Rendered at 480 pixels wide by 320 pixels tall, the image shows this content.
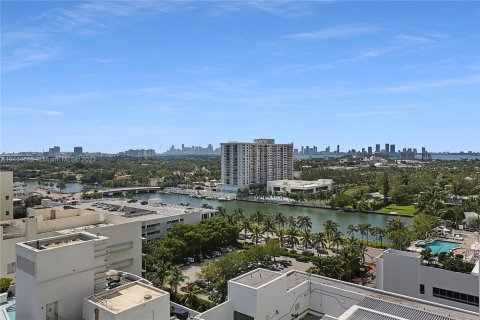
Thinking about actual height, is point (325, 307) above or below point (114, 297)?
below

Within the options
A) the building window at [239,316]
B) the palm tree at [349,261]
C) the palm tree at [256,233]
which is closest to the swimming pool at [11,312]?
the building window at [239,316]

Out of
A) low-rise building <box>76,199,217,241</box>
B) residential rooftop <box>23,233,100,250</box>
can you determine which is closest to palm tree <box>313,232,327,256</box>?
low-rise building <box>76,199,217,241</box>

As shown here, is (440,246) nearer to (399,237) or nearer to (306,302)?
(399,237)

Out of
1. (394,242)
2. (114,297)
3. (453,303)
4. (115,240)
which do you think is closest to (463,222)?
(394,242)

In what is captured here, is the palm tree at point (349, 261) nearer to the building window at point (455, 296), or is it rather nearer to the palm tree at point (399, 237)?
the palm tree at point (399, 237)

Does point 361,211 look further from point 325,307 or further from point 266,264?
point 325,307

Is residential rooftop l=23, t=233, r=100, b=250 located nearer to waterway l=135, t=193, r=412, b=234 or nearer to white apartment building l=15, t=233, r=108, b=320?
white apartment building l=15, t=233, r=108, b=320

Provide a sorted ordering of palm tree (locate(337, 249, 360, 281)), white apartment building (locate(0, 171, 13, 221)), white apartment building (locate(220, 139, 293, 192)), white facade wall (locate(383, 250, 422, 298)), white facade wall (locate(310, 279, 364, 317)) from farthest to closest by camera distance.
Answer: white apartment building (locate(220, 139, 293, 192)) < white apartment building (locate(0, 171, 13, 221)) < palm tree (locate(337, 249, 360, 281)) < white facade wall (locate(383, 250, 422, 298)) < white facade wall (locate(310, 279, 364, 317))
